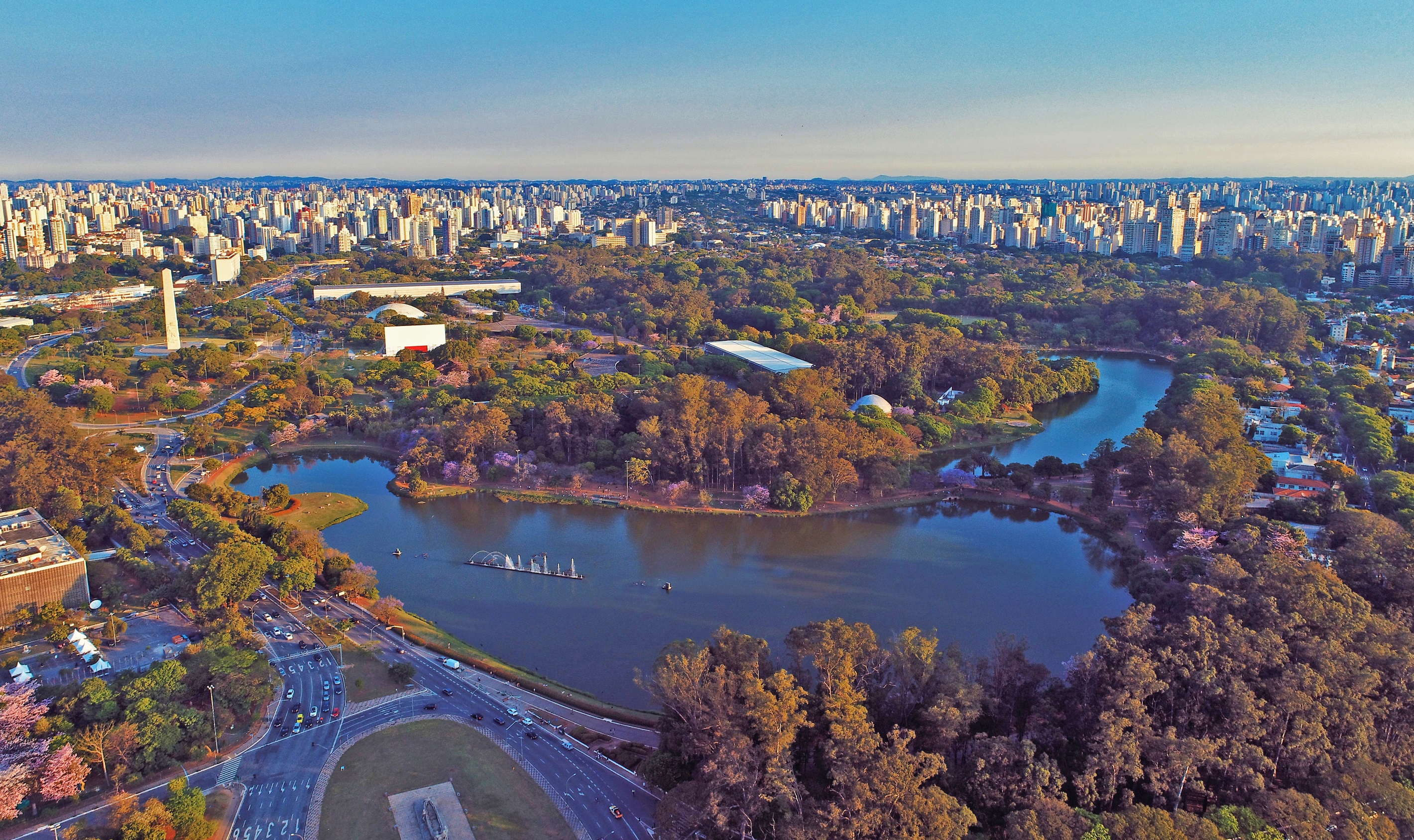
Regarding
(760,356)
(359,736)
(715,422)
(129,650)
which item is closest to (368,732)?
(359,736)

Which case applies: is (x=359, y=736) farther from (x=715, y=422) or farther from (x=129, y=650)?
(x=715, y=422)

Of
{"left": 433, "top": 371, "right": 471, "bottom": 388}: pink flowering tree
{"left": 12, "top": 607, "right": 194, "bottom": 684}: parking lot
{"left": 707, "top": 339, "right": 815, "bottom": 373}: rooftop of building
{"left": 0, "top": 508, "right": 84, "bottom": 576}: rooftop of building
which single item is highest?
{"left": 707, "top": 339, "right": 815, "bottom": 373}: rooftop of building

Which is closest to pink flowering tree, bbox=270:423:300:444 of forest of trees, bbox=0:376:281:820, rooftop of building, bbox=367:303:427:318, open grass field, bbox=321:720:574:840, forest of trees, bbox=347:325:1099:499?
forest of trees, bbox=347:325:1099:499

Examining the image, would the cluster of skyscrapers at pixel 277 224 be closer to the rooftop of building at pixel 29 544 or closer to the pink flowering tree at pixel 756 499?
the rooftop of building at pixel 29 544

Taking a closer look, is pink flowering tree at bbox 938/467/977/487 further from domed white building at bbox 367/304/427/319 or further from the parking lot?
domed white building at bbox 367/304/427/319

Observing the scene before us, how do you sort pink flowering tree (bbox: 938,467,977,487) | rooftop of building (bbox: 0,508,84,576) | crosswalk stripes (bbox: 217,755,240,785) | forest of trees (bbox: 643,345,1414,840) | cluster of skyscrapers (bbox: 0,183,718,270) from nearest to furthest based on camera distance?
1. forest of trees (bbox: 643,345,1414,840)
2. crosswalk stripes (bbox: 217,755,240,785)
3. rooftop of building (bbox: 0,508,84,576)
4. pink flowering tree (bbox: 938,467,977,487)
5. cluster of skyscrapers (bbox: 0,183,718,270)

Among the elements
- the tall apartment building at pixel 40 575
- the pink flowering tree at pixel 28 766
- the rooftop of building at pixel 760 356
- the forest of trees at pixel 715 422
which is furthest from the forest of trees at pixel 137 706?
the rooftop of building at pixel 760 356

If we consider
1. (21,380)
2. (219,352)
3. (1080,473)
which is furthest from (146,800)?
(21,380)
